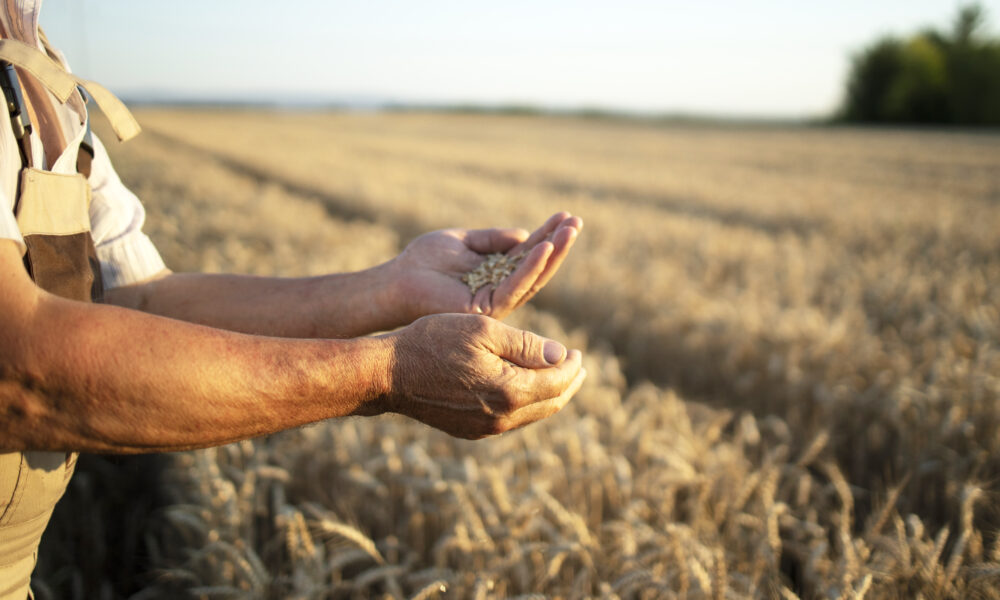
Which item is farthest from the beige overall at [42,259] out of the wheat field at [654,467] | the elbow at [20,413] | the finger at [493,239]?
the finger at [493,239]

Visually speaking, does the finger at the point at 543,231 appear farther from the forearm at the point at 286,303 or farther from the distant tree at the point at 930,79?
the distant tree at the point at 930,79

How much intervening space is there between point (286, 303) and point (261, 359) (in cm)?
66

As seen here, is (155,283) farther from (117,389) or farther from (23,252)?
A: (117,389)

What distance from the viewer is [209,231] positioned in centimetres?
644

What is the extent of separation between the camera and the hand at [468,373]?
46.3 inches

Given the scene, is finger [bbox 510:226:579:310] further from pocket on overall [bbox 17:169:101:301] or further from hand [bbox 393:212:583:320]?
Answer: pocket on overall [bbox 17:169:101:301]

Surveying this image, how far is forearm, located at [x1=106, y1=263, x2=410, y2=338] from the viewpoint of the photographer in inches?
63.7

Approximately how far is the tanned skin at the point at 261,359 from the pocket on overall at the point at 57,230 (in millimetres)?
265

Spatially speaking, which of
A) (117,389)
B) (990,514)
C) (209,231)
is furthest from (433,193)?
(117,389)

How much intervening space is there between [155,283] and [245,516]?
86 centimetres

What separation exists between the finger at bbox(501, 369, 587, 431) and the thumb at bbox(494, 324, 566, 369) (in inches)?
3.4

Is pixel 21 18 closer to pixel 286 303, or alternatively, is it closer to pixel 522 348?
pixel 286 303

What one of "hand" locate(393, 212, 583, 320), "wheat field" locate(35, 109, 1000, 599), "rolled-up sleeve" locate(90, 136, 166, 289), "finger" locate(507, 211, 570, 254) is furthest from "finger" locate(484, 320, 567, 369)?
"rolled-up sleeve" locate(90, 136, 166, 289)

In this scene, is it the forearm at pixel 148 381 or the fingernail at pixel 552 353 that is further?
the fingernail at pixel 552 353
